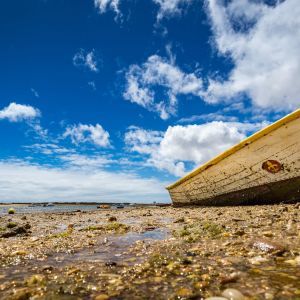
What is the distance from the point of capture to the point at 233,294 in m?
2.70

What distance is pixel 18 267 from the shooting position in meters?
4.04

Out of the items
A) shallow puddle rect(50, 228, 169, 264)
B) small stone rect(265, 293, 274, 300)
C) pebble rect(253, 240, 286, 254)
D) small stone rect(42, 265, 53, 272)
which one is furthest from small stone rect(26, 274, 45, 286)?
pebble rect(253, 240, 286, 254)

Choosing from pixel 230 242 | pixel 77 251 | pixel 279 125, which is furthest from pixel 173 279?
pixel 279 125

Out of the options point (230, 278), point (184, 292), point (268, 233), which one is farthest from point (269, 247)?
point (184, 292)

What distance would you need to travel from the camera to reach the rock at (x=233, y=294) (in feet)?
8.71

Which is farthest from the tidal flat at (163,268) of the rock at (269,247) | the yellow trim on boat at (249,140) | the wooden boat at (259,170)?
the wooden boat at (259,170)

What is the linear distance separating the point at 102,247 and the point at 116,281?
2306 mm

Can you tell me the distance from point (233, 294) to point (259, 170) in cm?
902

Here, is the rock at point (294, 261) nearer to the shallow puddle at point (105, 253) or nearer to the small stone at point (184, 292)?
the small stone at point (184, 292)

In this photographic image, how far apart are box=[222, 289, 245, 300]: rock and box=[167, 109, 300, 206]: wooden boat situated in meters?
7.59

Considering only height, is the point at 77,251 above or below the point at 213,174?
below

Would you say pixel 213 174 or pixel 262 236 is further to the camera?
pixel 213 174

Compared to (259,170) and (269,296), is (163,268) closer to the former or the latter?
(269,296)

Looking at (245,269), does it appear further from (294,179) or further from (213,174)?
(213,174)
